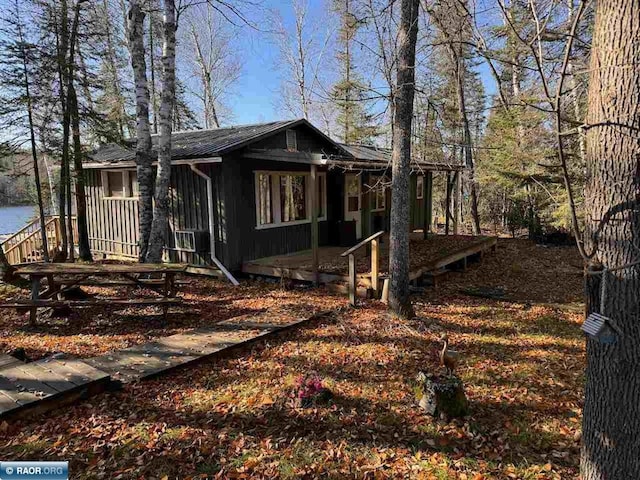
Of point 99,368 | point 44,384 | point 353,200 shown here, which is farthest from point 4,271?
point 353,200

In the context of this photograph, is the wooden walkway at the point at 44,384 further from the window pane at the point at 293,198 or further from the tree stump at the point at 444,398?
the window pane at the point at 293,198

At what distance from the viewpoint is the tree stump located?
3689mm

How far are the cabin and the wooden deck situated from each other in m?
0.45

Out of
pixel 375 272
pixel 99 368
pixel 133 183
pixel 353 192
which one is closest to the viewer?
pixel 99 368

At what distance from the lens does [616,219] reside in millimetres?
2283

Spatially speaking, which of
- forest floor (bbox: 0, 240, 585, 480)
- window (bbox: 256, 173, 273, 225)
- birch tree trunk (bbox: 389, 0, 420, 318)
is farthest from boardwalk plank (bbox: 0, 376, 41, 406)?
window (bbox: 256, 173, 273, 225)

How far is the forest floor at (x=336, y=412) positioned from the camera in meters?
3.10

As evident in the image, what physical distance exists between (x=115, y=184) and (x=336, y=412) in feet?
32.8

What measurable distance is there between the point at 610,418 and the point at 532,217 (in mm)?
15123

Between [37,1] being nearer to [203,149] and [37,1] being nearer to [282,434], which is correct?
[203,149]

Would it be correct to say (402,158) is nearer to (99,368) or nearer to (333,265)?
(333,265)

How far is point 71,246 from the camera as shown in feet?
38.2

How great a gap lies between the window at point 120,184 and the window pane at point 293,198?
12.6 feet

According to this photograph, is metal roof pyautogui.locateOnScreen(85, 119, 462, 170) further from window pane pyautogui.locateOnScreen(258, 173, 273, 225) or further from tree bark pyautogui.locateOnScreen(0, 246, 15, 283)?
tree bark pyautogui.locateOnScreen(0, 246, 15, 283)
